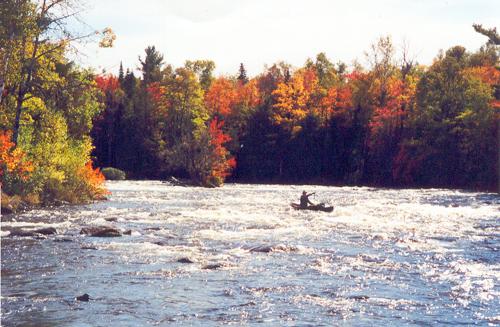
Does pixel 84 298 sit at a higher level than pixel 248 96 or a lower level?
lower

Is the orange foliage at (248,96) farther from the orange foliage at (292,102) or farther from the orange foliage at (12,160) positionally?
the orange foliage at (12,160)

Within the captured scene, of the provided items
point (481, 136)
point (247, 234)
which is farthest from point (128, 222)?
point (481, 136)

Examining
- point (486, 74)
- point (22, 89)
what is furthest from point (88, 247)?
point (486, 74)

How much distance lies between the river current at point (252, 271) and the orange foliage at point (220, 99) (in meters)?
58.2

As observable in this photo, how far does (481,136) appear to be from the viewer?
70188mm

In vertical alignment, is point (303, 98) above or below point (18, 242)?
above

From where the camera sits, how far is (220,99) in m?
92.2

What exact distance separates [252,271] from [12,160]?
21.1 meters

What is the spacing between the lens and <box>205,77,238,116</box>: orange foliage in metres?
91.5

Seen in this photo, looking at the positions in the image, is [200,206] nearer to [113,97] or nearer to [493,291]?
[493,291]

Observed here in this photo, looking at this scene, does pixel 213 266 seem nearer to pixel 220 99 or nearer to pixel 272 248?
pixel 272 248

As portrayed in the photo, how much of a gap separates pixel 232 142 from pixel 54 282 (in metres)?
71.2

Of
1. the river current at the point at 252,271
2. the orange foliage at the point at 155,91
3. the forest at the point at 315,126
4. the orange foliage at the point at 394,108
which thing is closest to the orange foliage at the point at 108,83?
the forest at the point at 315,126

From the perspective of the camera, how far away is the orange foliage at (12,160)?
34062mm
